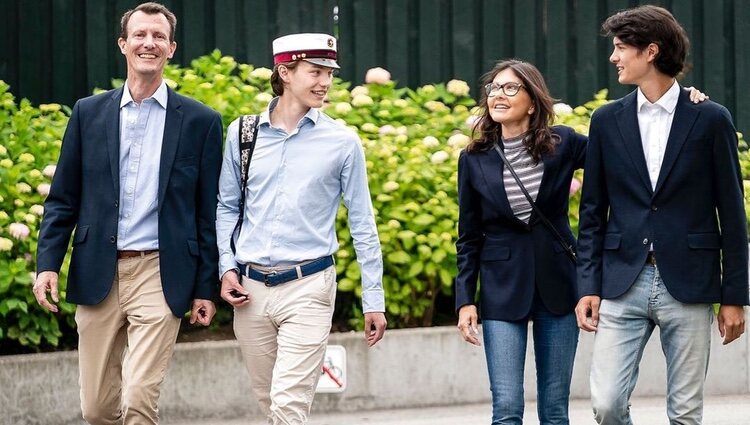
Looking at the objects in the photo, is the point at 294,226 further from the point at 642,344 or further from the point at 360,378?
the point at 360,378

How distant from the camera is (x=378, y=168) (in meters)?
9.30

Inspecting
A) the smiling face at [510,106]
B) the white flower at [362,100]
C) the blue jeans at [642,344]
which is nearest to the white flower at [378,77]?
the white flower at [362,100]

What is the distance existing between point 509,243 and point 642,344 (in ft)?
2.53

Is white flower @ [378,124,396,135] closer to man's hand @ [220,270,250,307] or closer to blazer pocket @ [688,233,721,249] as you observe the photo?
man's hand @ [220,270,250,307]

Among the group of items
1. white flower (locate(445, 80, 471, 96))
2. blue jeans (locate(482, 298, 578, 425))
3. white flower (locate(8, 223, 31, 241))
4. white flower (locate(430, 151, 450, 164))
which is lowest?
blue jeans (locate(482, 298, 578, 425))

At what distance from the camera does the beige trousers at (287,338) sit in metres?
5.91

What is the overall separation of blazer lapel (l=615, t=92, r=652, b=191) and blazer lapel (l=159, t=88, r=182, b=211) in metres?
1.94

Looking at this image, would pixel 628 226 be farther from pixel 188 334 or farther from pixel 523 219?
pixel 188 334

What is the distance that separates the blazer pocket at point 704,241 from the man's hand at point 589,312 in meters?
0.46

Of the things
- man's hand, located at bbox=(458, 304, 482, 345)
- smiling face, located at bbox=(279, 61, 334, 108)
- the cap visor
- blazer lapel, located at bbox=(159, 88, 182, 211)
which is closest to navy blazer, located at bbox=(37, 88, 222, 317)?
blazer lapel, located at bbox=(159, 88, 182, 211)

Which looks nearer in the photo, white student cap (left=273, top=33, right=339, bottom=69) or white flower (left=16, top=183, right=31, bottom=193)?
white student cap (left=273, top=33, right=339, bottom=69)

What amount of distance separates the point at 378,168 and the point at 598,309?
3.54 m

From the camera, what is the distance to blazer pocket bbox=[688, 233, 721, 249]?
5.81m

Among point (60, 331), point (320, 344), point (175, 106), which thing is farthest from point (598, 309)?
point (60, 331)
